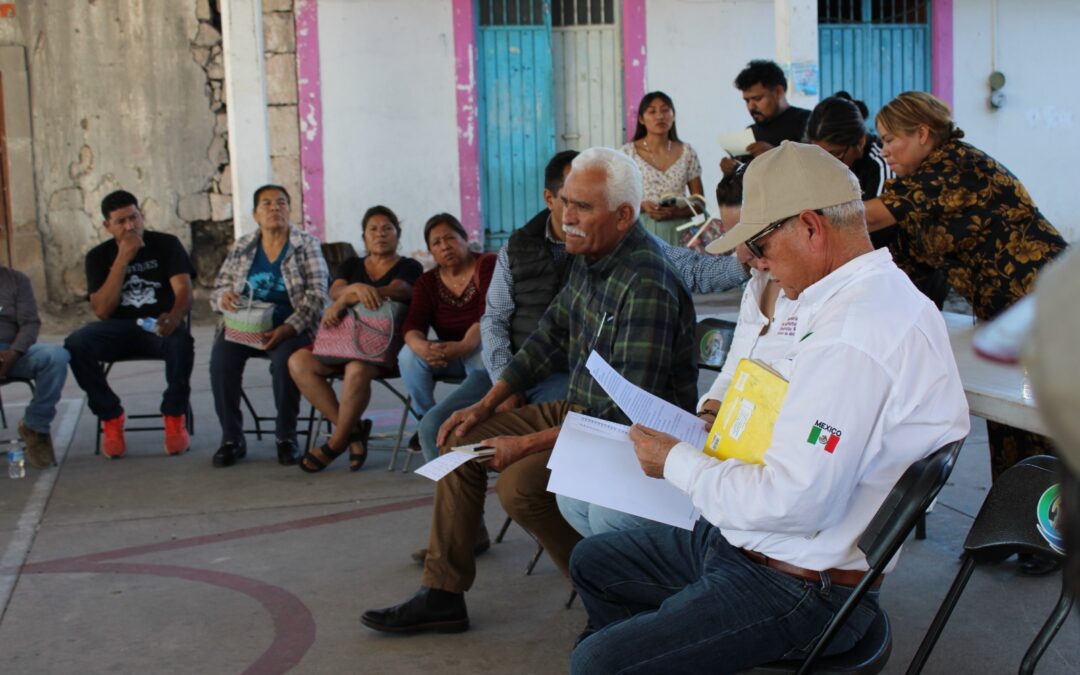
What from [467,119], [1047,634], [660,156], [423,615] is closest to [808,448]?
[1047,634]

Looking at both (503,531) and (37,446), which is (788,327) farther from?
(37,446)

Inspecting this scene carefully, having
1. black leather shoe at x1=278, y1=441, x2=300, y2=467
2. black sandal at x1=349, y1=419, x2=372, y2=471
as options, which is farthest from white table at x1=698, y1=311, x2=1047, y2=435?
black leather shoe at x1=278, y1=441, x2=300, y2=467

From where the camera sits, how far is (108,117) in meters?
12.4

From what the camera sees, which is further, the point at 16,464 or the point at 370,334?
the point at 16,464

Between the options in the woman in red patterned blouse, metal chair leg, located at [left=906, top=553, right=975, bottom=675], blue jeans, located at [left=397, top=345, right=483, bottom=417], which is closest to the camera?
metal chair leg, located at [left=906, top=553, right=975, bottom=675]

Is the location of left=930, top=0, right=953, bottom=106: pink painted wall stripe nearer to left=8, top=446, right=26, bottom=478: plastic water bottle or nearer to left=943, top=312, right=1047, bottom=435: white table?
left=8, top=446, right=26, bottom=478: plastic water bottle

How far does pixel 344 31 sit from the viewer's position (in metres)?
11.2

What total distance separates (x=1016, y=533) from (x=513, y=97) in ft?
31.2

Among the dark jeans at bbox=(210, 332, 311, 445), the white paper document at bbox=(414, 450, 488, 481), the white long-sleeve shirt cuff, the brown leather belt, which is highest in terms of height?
the white long-sleeve shirt cuff

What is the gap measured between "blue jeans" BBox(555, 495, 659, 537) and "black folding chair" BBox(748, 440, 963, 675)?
728 millimetres

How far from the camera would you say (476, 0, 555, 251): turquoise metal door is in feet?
37.6

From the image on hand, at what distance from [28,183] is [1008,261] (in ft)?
35.4

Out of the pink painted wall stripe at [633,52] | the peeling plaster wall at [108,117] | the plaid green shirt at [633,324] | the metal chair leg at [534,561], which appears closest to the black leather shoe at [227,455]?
the metal chair leg at [534,561]

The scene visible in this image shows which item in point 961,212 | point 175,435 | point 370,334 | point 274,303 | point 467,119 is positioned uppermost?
point 467,119
